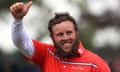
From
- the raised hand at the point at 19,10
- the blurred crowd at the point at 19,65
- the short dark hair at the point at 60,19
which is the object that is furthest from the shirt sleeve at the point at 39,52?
the blurred crowd at the point at 19,65

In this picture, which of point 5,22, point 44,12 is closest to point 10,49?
point 5,22

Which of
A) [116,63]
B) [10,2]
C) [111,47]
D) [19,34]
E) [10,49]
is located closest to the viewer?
[19,34]

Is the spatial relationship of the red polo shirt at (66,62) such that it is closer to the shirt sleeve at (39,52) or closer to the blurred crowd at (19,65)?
the shirt sleeve at (39,52)

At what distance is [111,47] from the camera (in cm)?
2091

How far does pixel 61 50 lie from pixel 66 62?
0.18 metres

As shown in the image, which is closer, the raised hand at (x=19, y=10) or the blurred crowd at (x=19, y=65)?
the raised hand at (x=19, y=10)

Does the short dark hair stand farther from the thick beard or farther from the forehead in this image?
the thick beard

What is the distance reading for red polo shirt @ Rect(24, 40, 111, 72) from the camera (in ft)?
31.0

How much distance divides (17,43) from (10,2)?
1349 cm

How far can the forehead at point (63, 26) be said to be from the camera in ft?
30.9

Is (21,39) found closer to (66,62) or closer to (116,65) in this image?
(66,62)

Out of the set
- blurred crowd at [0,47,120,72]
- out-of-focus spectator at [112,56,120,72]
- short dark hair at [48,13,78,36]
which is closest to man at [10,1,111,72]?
short dark hair at [48,13,78,36]

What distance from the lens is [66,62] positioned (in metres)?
9.49

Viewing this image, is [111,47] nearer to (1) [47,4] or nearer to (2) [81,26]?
(2) [81,26]
